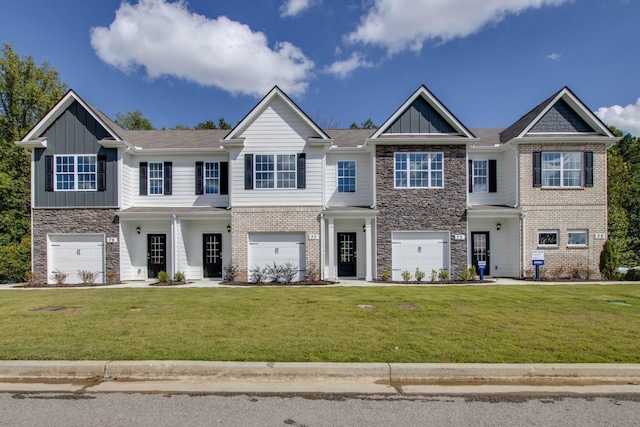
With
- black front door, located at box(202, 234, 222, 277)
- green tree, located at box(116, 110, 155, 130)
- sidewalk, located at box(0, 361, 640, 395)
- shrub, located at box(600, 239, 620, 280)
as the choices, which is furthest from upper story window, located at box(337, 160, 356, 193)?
green tree, located at box(116, 110, 155, 130)

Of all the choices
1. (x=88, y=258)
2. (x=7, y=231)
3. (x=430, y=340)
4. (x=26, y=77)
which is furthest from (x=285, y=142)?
(x=26, y=77)

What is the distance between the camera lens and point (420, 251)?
17250 millimetres

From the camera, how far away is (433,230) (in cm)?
1720

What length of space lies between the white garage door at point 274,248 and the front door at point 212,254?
6.65 feet

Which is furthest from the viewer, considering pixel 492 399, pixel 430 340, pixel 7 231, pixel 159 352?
pixel 7 231

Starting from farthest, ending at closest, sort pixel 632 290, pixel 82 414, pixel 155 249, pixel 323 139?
pixel 155 249 < pixel 323 139 < pixel 632 290 < pixel 82 414

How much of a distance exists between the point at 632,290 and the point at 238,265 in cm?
1474

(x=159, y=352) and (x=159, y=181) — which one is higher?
(x=159, y=181)

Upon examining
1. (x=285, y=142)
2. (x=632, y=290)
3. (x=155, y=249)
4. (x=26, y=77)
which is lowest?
(x=632, y=290)

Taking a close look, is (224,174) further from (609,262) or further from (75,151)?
(609,262)

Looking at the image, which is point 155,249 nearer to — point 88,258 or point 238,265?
point 88,258

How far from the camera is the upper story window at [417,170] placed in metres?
17.2

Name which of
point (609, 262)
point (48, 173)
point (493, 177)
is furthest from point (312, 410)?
point (609, 262)

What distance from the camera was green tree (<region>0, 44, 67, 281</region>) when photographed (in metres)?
23.9
